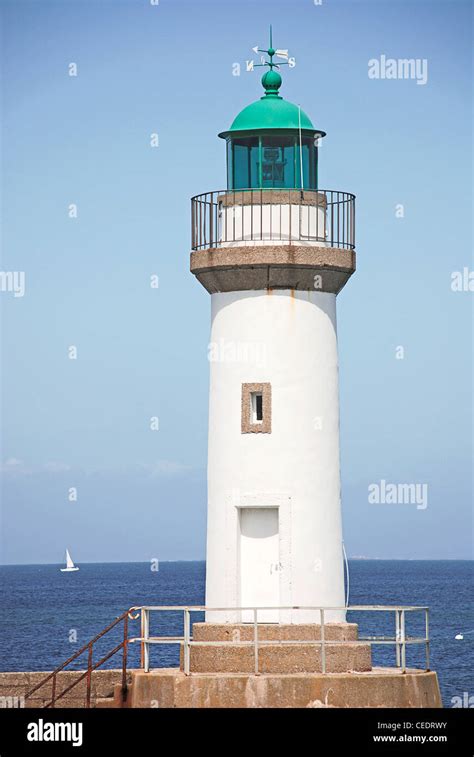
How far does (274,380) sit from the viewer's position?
27469mm

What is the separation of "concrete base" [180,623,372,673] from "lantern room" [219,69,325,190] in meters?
7.51

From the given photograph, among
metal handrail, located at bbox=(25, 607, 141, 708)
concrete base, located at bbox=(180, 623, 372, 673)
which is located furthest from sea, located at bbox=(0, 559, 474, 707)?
concrete base, located at bbox=(180, 623, 372, 673)

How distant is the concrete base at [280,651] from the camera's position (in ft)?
86.4

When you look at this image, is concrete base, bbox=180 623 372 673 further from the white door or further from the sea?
the sea

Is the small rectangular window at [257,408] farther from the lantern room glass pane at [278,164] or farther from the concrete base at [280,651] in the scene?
the lantern room glass pane at [278,164]

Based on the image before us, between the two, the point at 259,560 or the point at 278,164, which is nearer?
the point at 259,560

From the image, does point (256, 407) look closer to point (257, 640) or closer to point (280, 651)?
point (257, 640)

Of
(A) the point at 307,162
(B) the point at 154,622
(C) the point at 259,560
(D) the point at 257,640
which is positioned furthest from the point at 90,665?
(B) the point at 154,622

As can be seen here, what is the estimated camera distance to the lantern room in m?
28.1

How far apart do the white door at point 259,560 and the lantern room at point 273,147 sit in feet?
18.5

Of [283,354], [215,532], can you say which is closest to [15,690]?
[215,532]

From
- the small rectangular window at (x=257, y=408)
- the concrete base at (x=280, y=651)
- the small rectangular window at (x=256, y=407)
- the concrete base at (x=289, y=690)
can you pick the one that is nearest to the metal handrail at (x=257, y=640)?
the concrete base at (x=280, y=651)

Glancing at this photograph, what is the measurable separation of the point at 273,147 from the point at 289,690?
922 cm
